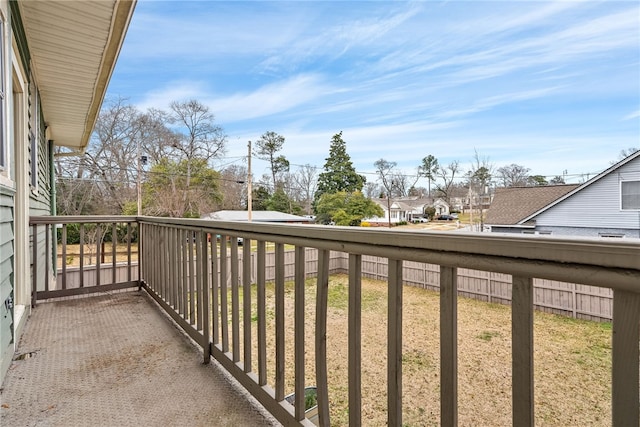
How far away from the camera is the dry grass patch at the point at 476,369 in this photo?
3.50 m

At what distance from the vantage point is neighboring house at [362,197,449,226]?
710 inches

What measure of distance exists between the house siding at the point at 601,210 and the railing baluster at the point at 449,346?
6031 mm

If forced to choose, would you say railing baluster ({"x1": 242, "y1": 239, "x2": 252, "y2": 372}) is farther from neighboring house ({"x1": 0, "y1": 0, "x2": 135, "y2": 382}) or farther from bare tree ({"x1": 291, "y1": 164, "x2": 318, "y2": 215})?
bare tree ({"x1": 291, "y1": 164, "x2": 318, "y2": 215})

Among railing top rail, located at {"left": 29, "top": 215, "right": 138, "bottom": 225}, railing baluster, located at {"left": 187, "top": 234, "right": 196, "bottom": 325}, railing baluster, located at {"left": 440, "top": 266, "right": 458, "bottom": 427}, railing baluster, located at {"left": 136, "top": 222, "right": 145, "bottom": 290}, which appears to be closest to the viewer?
railing baluster, located at {"left": 440, "top": 266, "right": 458, "bottom": 427}

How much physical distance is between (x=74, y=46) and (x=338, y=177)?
681 inches

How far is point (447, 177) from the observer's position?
14.9 metres

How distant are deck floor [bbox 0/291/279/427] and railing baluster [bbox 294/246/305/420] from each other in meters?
0.20

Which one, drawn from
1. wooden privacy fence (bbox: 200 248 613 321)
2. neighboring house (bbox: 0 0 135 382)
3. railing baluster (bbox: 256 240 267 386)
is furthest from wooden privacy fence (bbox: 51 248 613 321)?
neighboring house (bbox: 0 0 135 382)

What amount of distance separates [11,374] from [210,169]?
576 inches

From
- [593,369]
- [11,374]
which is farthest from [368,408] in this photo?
[11,374]

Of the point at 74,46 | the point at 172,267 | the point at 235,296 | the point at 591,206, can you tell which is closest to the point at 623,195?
the point at 591,206

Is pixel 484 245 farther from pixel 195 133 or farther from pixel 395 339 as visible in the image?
pixel 195 133

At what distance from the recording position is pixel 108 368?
1.71 metres

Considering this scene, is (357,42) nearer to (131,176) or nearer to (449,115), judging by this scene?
(449,115)
